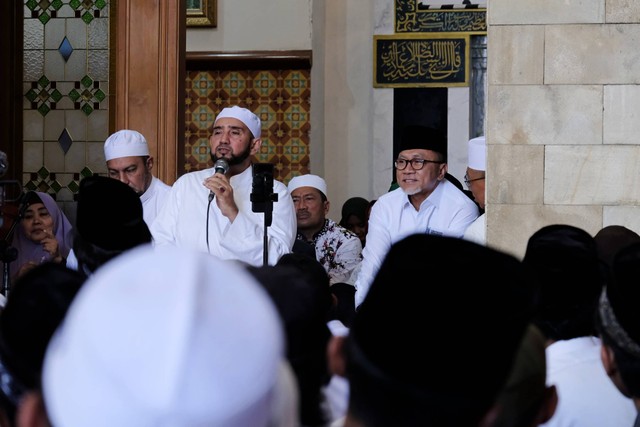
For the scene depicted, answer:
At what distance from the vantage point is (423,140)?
505 cm

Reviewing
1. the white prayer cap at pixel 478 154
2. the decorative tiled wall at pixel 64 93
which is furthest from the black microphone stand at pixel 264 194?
the decorative tiled wall at pixel 64 93

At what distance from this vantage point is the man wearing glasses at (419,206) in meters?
4.91

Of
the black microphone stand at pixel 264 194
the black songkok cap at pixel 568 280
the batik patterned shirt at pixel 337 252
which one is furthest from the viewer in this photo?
the batik patterned shirt at pixel 337 252

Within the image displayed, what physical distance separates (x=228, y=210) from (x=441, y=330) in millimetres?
3486

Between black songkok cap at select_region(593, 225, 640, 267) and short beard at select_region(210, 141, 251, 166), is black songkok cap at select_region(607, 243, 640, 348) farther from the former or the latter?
short beard at select_region(210, 141, 251, 166)

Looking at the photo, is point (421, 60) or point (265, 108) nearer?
point (265, 108)

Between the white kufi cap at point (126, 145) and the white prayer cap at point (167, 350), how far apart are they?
434 centimetres

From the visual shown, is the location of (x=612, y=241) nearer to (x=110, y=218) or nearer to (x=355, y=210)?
(x=110, y=218)

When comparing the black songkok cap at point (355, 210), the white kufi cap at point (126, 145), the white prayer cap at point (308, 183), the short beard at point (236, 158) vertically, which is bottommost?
the black songkok cap at point (355, 210)

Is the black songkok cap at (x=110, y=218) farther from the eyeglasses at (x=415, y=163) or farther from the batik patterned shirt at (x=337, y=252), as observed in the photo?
the batik patterned shirt at (x=337, y=252)

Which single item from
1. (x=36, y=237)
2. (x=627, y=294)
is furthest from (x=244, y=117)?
(x=627, y=294)

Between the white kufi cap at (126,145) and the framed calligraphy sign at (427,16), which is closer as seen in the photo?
the white kufi cap at (126,145)

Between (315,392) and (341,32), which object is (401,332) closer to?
(315,392)

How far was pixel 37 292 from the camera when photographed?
4.18 ft
